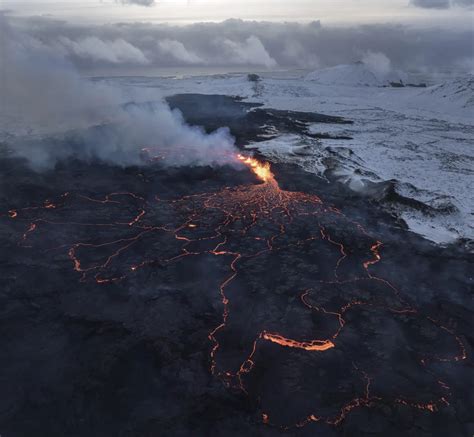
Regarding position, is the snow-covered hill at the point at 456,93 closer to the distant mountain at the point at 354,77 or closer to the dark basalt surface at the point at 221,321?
the distant mountain at the point at 354,77

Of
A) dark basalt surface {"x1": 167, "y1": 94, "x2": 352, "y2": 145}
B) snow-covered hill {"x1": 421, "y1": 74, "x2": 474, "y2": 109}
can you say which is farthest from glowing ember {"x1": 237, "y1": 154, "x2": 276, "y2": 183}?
snow-covered hill {"x1": 421, "y1": 74, "x2": 474, "y2": 109}

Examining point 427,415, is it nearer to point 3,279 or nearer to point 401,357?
point 401,357

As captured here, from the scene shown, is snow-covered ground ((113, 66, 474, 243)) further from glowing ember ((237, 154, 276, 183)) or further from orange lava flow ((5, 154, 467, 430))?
orange lava flow ((5, 154, 467, 430))

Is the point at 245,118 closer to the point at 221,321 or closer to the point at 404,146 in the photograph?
the point at 404,146

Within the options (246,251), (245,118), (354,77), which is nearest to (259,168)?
(246,251)

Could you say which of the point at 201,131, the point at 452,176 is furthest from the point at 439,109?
the point at 201,131

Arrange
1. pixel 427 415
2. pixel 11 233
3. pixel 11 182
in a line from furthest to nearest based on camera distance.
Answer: pixel 11 182 < pixel 11 233 < pixel 427 415
